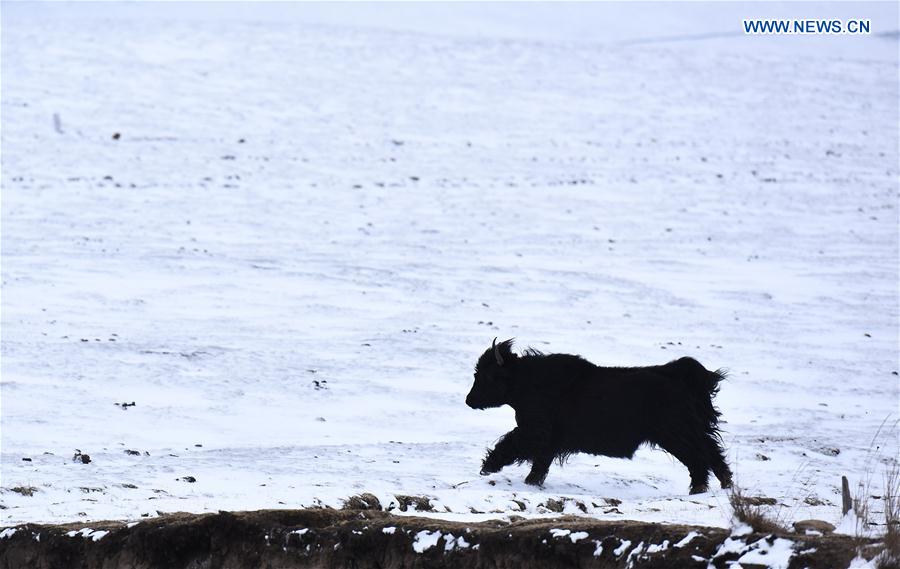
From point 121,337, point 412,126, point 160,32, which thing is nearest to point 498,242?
point 121,337

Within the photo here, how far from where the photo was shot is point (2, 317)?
1580 centimetres

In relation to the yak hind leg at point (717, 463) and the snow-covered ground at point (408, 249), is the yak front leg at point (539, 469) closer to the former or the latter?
the snow-covered ground at point (408, 249)

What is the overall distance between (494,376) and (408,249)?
10809 millimetres

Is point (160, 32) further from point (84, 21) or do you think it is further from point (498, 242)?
point (498, 242)

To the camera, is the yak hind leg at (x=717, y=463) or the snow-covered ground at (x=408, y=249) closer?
the yak hind leg at (x=717, y=463)

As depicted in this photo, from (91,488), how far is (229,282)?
9972mm

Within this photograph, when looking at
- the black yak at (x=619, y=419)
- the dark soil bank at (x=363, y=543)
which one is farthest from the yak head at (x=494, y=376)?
the dark soil bank at (x=363, y=543)

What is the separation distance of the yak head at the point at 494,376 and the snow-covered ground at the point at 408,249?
1.68 ft

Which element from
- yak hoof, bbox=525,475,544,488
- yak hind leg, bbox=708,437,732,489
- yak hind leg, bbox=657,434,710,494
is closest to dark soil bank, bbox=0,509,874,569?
yak hoof, bbox=525,475,544,488

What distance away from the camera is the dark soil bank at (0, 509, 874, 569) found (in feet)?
19.5

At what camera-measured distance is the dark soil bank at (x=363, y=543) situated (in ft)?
19.5

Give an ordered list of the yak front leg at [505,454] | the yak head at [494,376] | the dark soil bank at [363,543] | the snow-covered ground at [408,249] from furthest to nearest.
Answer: the yak head at [494,376], the snow-covered ground at [408,249], the yak front leg at [505,454], the dark soil bank at [363,543]

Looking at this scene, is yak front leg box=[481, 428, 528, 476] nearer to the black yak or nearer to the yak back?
the black yak

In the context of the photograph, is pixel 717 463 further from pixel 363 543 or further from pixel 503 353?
pixel 363 543
